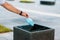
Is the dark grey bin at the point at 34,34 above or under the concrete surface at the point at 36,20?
above

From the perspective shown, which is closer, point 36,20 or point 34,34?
point 34,34

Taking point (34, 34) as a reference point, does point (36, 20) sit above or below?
below

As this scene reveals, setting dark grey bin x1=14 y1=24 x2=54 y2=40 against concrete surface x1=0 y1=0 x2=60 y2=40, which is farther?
concrete surface x1=0 y1=0 x2=60 y2=40

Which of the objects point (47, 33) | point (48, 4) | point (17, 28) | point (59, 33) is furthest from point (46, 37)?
point (48, 4)

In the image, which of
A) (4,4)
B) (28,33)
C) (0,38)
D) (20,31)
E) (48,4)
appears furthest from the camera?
(48,4)

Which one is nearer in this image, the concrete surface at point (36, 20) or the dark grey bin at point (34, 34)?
the dark grey bin at point (34, 34)

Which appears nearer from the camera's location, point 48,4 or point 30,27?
point 30,27

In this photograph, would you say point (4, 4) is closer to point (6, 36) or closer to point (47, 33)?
point (47, 33)

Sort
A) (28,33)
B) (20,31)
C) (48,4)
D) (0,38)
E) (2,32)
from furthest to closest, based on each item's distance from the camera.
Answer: (48,4)
(2,32)
(0,38)
(20,31)
(28,33)

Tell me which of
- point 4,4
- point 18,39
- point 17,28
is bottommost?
point 18,39

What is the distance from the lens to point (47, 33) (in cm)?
313

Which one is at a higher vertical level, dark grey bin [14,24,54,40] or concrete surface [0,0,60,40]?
dark grey bin [14,24,54,40]

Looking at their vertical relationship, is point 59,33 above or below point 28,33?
below

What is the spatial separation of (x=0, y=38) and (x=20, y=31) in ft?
8.68
